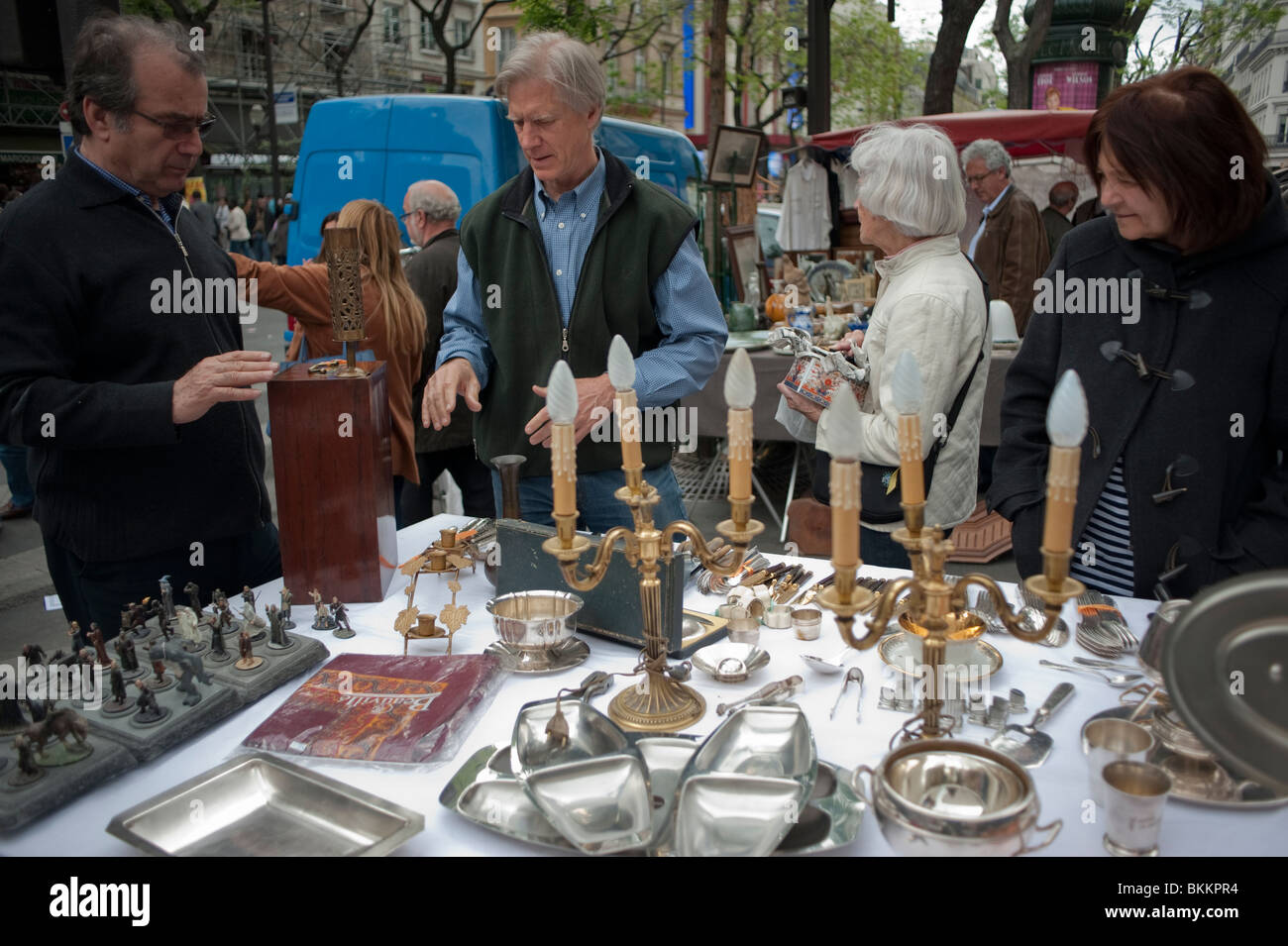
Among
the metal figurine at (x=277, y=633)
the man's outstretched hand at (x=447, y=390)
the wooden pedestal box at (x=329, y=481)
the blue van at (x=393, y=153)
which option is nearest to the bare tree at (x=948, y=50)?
the blue van at (x=393, y=153)

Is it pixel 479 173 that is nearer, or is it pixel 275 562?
pixel 275 562

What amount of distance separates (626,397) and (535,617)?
0.71 meters

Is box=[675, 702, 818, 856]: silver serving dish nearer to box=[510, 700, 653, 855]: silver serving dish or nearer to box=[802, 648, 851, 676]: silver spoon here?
box=[510, 700, 653, 855]: silver serving dish

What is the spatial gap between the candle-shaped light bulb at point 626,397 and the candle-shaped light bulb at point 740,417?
0.14m

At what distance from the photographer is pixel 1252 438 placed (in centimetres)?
198

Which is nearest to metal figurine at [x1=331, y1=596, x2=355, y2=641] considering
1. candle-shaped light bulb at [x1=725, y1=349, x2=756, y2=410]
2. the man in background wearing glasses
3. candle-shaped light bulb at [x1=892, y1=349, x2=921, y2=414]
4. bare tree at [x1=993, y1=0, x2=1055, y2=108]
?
the man in background wearing glasses

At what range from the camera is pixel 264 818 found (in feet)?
4.52

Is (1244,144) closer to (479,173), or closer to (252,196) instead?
(479,173)

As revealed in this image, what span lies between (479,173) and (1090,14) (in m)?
14.3

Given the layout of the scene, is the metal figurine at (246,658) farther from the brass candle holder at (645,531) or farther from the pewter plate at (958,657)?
the pewter plate at (958,657)

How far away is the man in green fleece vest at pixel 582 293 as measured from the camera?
8.16 feet

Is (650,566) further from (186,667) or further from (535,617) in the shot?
(186,667)

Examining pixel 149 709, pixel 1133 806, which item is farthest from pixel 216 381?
pixel 1133 806
